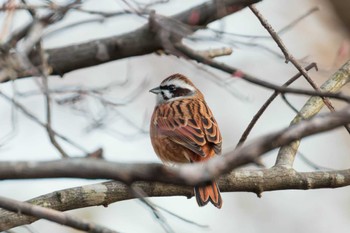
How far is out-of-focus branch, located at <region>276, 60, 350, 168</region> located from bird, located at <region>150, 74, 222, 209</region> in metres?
0.57

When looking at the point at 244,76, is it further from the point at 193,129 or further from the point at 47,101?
the point at 193,129

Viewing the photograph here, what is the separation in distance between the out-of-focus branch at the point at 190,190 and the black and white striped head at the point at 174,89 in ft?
7.97

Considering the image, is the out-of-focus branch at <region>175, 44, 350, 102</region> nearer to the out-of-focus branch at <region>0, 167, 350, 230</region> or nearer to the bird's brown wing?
the out-of-focus branch at <region>0, 167, 350, 230</region>

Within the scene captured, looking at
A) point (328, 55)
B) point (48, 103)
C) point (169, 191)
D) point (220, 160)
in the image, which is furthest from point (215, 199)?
point (328, 55)

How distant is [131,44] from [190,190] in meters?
1.99

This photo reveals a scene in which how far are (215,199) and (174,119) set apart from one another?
1.51 meters

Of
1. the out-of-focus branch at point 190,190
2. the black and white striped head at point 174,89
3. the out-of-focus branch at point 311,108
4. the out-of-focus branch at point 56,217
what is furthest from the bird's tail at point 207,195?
the out-of-focus branch at point 56,217

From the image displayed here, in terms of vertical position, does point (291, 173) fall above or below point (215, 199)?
above

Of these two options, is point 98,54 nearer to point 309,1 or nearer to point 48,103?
point 48,103

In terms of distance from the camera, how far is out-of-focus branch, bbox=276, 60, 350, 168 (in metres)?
5.64

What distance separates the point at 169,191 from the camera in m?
5.26

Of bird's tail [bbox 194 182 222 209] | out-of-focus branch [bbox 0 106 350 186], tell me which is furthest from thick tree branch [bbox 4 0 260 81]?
bird's tail [bbox 194 182 222 209]

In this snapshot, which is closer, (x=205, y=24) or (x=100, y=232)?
(x=100, y=232)

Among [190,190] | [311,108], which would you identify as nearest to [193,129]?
[311,108]
